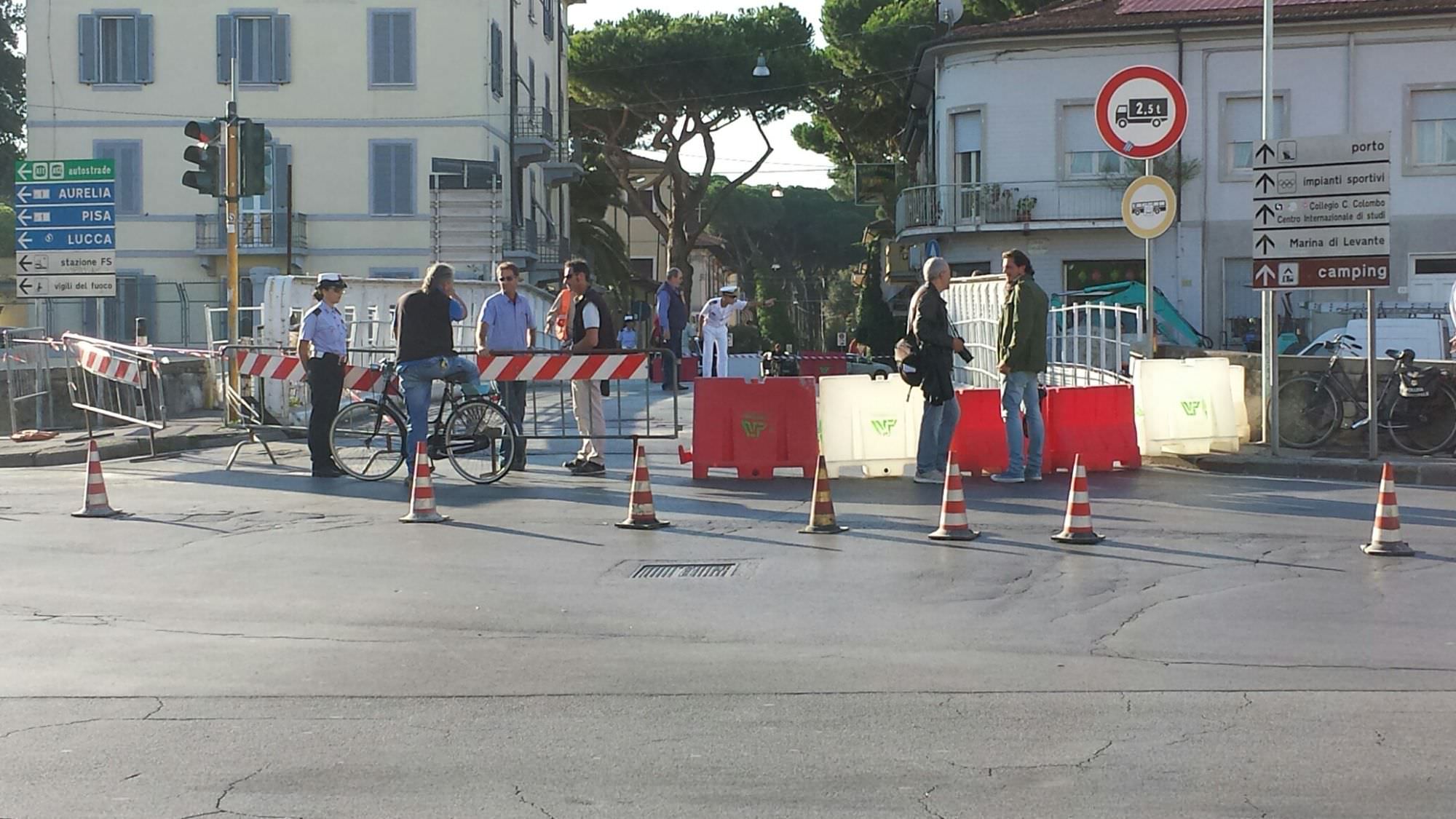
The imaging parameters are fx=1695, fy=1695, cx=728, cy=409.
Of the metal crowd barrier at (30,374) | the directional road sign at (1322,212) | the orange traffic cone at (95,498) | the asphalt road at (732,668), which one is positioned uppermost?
the directional road sign at (1322,212)

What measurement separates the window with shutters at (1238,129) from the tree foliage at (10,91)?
47.5m

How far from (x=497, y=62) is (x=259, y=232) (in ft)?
25.6

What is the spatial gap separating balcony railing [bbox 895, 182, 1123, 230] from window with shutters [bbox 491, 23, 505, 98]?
13.8 m

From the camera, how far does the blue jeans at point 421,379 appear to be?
13.5 m

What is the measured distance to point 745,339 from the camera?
60.1m

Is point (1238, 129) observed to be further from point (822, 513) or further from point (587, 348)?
point (822, 513)

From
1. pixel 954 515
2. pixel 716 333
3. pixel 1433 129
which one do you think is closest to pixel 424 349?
pixel 954 515

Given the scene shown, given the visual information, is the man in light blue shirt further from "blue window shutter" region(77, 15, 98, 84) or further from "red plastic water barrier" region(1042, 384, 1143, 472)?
"blue window shutter" region(77, 15, 98, 84)

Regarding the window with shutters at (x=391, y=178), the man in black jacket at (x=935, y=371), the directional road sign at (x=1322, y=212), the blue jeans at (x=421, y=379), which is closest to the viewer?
the man in black jacket at (x=935, y=371)

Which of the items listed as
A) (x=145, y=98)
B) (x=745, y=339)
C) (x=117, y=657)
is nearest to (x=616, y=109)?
(x=745, y=339)

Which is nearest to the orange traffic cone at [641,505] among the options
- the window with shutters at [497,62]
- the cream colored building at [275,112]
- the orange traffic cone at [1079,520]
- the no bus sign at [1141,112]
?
the orange traffic cone at [1079,520]

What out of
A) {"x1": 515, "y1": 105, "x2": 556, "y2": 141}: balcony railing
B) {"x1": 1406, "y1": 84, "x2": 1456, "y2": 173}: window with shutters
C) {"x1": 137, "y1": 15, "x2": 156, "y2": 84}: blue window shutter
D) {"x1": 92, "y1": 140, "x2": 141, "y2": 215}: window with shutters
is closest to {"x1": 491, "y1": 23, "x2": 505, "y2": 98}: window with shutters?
{"x1": 515, "y1": 105, "x2": 556, "y2": 141}: balcony railing

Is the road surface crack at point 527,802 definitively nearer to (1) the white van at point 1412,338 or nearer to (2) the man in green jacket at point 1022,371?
(2) the man in green jacket at point 1022,371

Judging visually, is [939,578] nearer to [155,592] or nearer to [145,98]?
[155,592]
